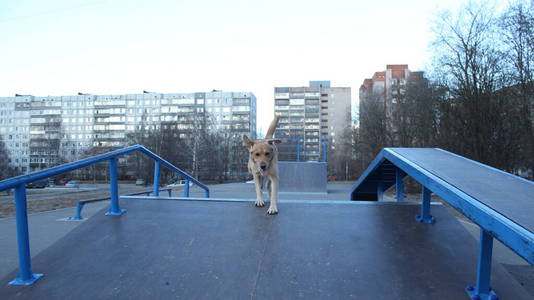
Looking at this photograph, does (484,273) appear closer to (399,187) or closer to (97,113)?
(399,187)

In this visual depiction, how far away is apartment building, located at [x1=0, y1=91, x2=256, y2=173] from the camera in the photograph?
268ft

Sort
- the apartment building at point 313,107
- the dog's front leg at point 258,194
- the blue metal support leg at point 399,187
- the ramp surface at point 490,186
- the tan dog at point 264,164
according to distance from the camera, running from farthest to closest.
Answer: the apartment building at point 313,107 → the blue metal support leg at point 399,187 → the dog's front leg at point 258,194 → the tan dog at point 264,164 → the ramp surface at point 490,186

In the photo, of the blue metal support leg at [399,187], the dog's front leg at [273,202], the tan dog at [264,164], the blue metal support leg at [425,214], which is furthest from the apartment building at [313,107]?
the blue metal support leg at [425,214]

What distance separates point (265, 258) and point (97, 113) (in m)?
97.2

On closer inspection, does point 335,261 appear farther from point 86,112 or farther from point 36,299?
point 86,112

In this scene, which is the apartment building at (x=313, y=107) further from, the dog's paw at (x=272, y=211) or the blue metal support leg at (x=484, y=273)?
the blue metal support leg at (x=484, y=273)

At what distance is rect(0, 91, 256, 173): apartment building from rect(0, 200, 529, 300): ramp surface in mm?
74080

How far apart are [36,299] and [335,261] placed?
228cm

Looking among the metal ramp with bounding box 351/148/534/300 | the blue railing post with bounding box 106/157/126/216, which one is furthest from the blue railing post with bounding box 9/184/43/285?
the metal ramp with bounding box 351/148/534/300

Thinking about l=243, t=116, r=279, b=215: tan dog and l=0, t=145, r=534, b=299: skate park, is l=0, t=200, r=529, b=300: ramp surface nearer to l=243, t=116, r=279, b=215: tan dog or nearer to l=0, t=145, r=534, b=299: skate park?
l=0, t=145, r=534, b=299: skate park

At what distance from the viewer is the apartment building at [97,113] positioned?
268ft

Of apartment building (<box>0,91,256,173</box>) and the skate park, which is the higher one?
apartment building (<box>0,91,256,173</box>)

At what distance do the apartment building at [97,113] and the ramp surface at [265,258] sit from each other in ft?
243

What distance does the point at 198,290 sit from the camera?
2.22 metres
